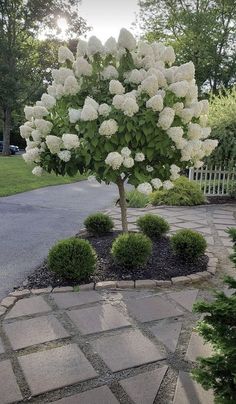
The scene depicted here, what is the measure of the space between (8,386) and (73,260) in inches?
56.4

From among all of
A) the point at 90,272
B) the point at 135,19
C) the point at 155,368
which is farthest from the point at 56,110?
the point at 135,19

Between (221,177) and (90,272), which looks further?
(221,177)

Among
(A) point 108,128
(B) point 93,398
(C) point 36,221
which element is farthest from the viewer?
(C) point 36,221

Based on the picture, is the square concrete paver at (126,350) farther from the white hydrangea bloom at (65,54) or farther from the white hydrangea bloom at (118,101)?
the white hydrangea bloom at (65,54)

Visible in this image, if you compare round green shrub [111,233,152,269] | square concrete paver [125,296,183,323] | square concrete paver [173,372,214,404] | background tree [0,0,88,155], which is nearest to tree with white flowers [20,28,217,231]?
round green shrub [111,233,152,269]

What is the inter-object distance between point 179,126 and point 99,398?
2.43m

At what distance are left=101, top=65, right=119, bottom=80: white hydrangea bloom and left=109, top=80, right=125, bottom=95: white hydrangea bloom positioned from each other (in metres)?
0.26

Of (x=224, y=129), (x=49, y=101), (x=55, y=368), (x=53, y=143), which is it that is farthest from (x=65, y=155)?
(x=224, y=129)

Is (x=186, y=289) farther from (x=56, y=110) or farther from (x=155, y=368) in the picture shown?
(x=56, y=110)

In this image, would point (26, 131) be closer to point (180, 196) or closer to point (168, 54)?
point (168, 54)

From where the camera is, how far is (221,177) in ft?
29.9

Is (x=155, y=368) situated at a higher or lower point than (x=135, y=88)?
lower

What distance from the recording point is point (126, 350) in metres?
2.28

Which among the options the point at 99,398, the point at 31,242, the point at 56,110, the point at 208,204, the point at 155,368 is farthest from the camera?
the point at 208,204
